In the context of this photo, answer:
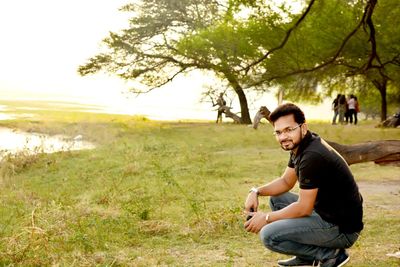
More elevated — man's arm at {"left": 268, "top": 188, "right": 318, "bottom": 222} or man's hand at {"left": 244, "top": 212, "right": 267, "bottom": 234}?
man's arm at {"left": 268, "top": 188, "right": 318, "bottom": 222}

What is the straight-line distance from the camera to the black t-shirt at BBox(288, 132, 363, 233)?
4.49 metres

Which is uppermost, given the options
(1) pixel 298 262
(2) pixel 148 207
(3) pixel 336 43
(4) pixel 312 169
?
(3) pixel 336 43

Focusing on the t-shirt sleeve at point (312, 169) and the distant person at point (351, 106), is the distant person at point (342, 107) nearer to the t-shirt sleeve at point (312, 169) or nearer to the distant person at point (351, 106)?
the distant person at point (351, 106)

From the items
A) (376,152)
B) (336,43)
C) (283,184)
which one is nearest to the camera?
(283,184)

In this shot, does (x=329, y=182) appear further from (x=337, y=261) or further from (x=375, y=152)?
(x=375, y=152)

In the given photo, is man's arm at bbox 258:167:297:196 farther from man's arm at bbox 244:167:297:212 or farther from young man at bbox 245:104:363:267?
young man at bbox 245:104:363:267

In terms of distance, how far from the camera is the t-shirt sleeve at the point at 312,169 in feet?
14.7

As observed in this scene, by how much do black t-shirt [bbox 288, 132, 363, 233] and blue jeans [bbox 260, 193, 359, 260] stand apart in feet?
0.23

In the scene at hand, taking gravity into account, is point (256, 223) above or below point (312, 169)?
below

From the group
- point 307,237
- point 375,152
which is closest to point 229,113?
point 375,152

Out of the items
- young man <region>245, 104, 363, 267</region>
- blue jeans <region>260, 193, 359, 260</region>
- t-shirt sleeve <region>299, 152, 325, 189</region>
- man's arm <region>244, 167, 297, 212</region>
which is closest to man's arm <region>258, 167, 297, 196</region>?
man's arm <region>244, 167, 297, 212</region>

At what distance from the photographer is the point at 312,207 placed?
15.1 ft

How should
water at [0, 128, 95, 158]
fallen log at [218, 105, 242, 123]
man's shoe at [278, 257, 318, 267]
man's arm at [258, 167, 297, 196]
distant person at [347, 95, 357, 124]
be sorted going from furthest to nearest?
fallen log at [218, 105, 242, 123], distant person at [347, 95, 357, 124], water at [0, 128, 95, 158], man's arm at [258, 167, 297, 196], man's shoe at [278, 257, 318, 267]

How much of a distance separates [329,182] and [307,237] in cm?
52
